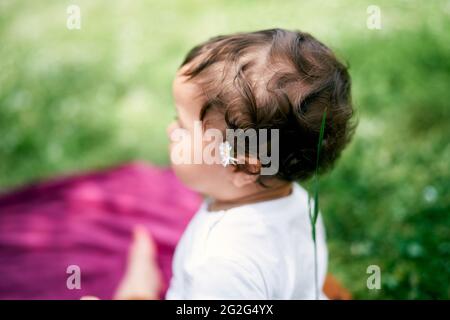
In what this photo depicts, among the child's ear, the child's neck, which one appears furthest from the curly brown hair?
the child's neck

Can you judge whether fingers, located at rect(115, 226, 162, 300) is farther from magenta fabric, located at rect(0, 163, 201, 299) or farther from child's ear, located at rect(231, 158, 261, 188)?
child's ear, located at rect(231, 158, 261, 188)

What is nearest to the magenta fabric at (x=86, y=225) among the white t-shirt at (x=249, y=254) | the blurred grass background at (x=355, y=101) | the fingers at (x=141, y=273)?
the fingers at (x=141, y=273)

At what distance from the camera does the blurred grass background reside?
8.28ft

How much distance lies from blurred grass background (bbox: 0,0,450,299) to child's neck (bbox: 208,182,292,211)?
749 mm

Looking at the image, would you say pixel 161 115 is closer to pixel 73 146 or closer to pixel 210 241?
pixel 73 146

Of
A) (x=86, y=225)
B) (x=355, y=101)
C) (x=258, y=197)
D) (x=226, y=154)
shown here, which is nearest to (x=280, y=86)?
(x=226, y=154)

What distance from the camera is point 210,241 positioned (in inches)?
64.5

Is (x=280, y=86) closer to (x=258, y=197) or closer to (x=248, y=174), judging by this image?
(x=248, y=174)

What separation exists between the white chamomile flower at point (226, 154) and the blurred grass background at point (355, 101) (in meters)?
0.99

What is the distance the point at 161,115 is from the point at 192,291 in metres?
2.02

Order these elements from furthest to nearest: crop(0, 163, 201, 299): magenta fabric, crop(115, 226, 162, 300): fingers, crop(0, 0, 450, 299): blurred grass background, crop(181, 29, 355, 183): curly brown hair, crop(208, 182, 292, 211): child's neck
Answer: crop(0, 0, 450, 299): blurred grass background < crop(0, 163, 201, 299): magenta fabric < crop(115, 226, 162, 300): fingers < crop(208, 182, 292, 211): child's neck < crop(181, 29, 355, 183): curly brown hair

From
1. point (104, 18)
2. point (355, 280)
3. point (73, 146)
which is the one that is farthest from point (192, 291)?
point (104, 18)

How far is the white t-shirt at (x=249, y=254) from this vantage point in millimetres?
1577

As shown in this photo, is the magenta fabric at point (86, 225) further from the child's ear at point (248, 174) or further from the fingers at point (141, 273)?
the child's ear at point (248, 174)
